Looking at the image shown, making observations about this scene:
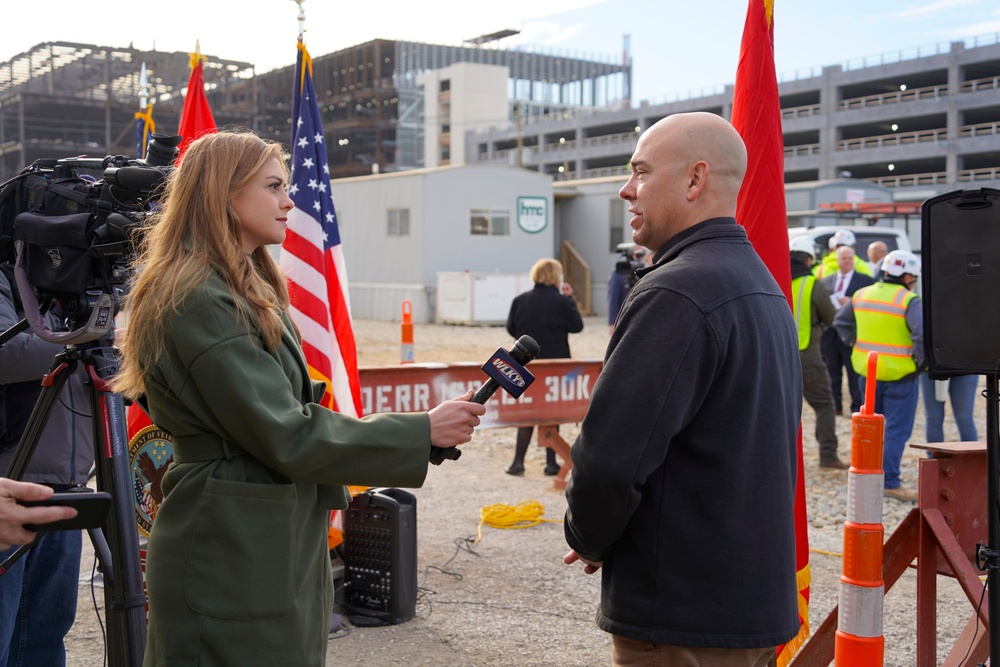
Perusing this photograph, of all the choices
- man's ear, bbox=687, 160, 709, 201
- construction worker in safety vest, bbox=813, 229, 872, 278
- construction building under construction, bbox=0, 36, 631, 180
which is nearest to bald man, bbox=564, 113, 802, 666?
man's ear, bbox=687, 160, 709, 201

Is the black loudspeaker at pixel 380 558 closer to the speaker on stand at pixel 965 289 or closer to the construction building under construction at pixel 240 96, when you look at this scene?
the speaker on stand at pixel 965 289

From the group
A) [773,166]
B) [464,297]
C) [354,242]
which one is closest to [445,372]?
[773,166]

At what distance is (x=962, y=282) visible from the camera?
358cm

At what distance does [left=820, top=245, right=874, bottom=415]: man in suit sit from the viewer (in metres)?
12.2

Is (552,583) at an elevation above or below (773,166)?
below

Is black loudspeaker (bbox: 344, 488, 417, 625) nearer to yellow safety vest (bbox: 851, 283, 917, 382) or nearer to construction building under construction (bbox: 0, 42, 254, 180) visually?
yellow safety vest (bbox: 851, 283, 917, 382)

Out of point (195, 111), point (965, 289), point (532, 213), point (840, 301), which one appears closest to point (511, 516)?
point (195, 111)

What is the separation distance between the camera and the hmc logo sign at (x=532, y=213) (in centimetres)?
3075

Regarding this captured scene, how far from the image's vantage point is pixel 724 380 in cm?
225

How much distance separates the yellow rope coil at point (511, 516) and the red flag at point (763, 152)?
11.3 ft

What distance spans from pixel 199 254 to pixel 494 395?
5426 mm

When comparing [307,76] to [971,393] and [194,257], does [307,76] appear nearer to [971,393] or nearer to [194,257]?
[194,257]

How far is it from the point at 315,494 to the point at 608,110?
83763 millimetres

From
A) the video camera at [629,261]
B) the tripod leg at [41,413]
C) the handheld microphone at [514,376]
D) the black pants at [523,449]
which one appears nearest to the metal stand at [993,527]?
the handheld microphone at [514,376]
